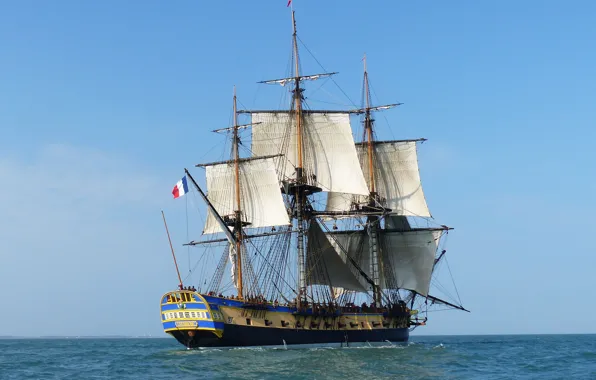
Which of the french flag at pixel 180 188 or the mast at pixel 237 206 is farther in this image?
the mast at pixel 237 206

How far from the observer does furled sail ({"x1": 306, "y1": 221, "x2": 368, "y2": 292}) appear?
7319 centimetres

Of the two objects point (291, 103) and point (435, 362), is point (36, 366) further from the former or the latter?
point (291, 103)

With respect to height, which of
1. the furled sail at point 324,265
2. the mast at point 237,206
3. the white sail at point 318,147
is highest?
the white sail at point 318,147

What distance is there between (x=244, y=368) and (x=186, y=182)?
20318 millimetres

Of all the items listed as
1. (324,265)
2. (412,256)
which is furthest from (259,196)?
(412,256)

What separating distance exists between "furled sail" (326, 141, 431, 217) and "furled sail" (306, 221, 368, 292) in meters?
12.7

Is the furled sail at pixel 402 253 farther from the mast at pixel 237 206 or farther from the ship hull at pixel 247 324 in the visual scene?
the mast at pixel 237 206

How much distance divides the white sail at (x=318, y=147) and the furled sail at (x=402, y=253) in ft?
33.0

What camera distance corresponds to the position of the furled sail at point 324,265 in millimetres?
73188

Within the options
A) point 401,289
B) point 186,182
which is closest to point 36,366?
point 186,182

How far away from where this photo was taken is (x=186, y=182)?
61031mm

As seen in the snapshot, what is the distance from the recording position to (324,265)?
7419 centimetres

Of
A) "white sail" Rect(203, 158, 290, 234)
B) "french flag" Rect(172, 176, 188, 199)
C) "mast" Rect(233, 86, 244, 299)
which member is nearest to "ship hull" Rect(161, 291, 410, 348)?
"mast" Rect(233, 86, 244, 299)

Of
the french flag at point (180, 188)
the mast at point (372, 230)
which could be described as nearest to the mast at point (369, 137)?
the mast at point (372, 230)
